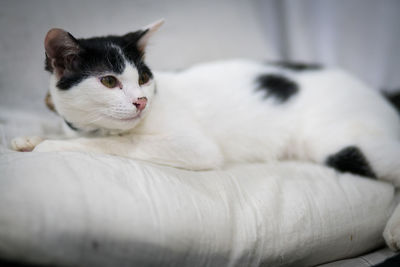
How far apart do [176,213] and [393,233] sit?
765 mm

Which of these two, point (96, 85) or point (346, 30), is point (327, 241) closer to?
point (96, 85)

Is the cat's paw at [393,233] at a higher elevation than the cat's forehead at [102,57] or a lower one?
lower

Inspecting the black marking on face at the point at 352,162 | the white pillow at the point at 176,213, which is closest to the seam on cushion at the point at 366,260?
the white pillow at the point at 176,213

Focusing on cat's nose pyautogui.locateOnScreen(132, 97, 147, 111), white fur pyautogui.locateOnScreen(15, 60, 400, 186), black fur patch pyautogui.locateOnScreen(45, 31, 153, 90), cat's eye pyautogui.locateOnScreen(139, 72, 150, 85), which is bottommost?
white fur pyautogui.locateOnScreen(15, 60, 400, 186)

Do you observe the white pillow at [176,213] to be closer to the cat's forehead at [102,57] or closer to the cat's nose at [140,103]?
the cat's nose at [140,103]

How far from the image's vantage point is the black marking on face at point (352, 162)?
120 cm

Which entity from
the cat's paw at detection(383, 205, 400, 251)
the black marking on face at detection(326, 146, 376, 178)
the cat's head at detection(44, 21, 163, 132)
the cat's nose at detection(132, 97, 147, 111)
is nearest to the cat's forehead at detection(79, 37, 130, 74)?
the cat's head at detection(44, 21, 163, 132)

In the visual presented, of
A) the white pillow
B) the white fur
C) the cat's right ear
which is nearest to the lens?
the white pillow

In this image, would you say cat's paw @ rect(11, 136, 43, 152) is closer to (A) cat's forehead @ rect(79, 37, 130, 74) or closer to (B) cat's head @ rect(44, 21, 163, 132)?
(B) cat's head @ rect(44, 21, 163, 132)

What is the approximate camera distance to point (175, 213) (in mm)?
795

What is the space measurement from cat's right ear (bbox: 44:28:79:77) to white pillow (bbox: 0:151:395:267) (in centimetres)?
31

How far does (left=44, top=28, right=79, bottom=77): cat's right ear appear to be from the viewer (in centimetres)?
88

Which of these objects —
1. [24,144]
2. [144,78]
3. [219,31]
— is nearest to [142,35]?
[144,78]

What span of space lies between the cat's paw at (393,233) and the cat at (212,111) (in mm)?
235
